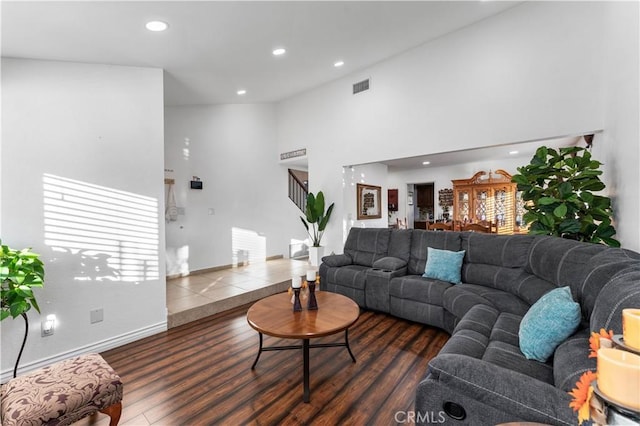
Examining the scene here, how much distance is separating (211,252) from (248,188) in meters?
1.47

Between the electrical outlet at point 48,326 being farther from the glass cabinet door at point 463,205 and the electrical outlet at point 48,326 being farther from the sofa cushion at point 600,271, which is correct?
the glass cabinet door at point 463,205

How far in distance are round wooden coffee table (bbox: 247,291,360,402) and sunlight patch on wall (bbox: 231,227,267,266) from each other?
313 cm

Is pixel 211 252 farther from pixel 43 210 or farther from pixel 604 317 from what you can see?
pixel 604 317

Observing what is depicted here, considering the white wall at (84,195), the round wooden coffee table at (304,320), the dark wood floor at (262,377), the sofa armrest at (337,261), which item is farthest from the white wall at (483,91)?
the white wall at (84,195)

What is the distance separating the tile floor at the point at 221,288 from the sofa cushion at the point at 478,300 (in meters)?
1.49

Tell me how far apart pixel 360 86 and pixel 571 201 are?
11.2ft

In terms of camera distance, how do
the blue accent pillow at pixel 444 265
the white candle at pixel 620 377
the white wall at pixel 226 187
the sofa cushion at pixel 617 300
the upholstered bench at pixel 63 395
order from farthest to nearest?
the white wall at pixel 226 187
the blue accent pillow at pixel 444 265
the upholstered bench at pixel 63 395
the sofa cushion at pixel 617 300
the white candle at pixel 620 377

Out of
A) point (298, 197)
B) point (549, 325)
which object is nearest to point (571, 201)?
point (549, 325)

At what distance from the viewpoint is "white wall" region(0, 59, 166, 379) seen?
244cm

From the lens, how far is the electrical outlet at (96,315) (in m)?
2.78

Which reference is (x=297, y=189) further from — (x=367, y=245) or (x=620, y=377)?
(x=620, y=377)

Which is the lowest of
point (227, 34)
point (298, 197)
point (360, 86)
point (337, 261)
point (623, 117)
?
point (337, 261)

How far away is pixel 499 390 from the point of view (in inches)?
48.4

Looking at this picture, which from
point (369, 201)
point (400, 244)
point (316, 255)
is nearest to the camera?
point (400, 244)
